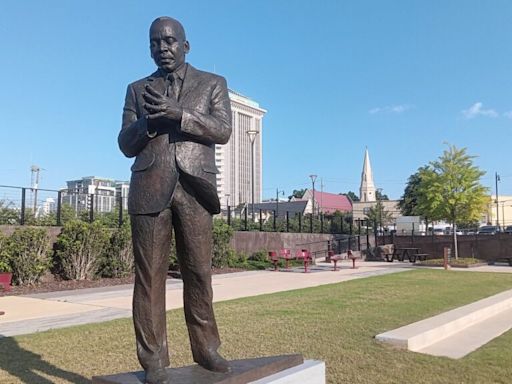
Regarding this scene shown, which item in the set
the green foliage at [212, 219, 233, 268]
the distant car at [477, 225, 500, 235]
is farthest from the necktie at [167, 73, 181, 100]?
the distant car at [477, 225, 500, 235]

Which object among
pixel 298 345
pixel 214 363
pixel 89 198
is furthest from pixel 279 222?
pixel 214 363

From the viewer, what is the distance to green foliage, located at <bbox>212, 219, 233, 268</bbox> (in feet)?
67.6

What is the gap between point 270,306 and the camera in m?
10.2

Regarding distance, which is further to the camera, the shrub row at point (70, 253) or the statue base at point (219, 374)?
the shrub row at point (70, 253)

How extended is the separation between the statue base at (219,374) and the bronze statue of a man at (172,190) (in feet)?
0.30

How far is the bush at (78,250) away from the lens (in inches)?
603

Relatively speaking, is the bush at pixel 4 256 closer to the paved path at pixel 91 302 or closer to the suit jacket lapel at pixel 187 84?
the paved path at pixel 91 302

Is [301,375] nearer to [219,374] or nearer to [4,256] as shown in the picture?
[219,374]

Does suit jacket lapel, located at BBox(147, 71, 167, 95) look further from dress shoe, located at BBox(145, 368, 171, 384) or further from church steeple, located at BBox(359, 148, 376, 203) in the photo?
church steeple, located at BBox(359, 148, 376, 203)

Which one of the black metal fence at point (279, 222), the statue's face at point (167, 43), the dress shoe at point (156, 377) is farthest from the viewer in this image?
the black metal fence at point (279, 222)

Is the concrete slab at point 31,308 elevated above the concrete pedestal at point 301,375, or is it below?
below

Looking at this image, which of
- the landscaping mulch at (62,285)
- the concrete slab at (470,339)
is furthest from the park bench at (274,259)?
the concrete slab at (470,339)

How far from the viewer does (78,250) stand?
15344 mm

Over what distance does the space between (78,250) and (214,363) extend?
1267 cm
